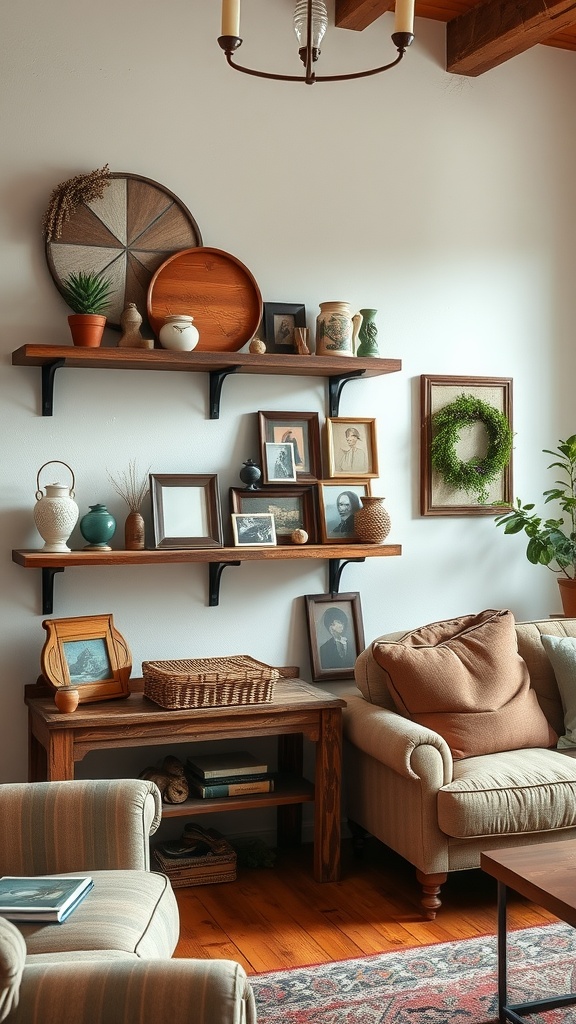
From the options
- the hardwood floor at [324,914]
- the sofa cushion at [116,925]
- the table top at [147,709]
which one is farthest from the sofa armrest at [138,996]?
the table top at [147,709]

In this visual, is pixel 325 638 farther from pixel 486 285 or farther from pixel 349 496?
pixel 486 285

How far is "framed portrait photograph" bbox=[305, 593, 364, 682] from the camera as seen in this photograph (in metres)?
3.82

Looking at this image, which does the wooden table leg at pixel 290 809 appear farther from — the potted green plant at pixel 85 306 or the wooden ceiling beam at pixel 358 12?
the wooden ceiling beam at pixel 358 12

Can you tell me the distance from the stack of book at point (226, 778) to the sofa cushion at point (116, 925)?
1.02m

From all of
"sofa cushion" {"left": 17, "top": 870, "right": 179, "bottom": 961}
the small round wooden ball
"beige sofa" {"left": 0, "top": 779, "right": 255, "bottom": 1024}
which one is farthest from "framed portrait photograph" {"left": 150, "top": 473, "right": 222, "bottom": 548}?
"sofa cushion" {"left": 17, "top": 870, "right": 179, "bottom": 961}

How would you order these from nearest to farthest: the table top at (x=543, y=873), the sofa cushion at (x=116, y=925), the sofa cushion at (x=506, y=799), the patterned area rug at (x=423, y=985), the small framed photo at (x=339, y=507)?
the sofa cushion at (x=116, y=925), the table top at (x=543, y=873), the patterned area rug at (x=423, y=985), the sofa cushion at (x=506, y=799), the small framed photo at (x=339, y=507)

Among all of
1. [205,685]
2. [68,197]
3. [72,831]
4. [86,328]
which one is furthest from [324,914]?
[68,197]

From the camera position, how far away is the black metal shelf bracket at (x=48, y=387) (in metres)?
3.35

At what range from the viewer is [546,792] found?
3.12 m

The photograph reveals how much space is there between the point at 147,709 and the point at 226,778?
1.32 feet

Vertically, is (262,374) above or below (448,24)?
below

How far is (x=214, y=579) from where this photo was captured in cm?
365

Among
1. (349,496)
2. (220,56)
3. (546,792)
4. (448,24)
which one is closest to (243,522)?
(349,496)

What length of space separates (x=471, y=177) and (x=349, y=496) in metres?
1.40
